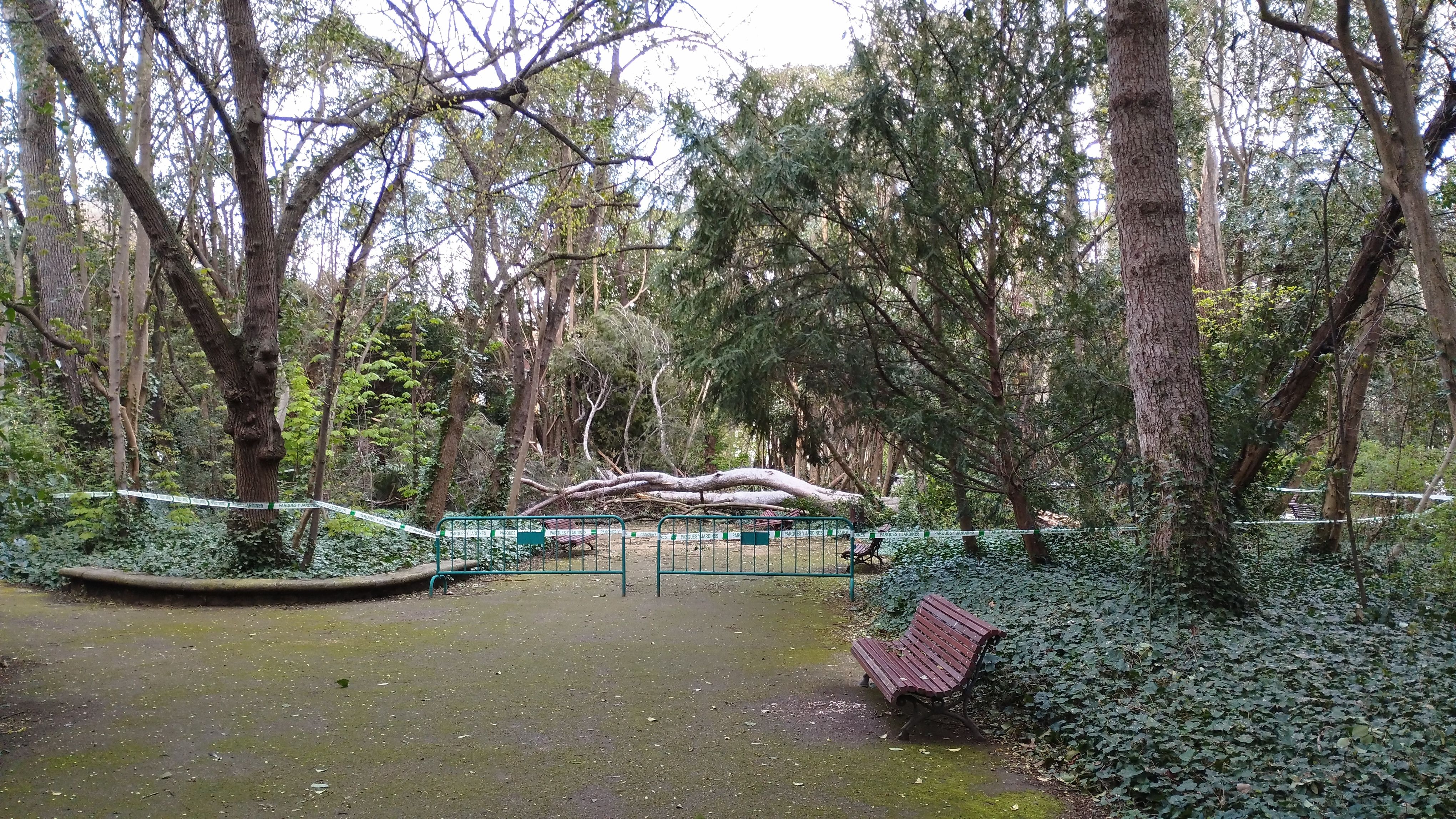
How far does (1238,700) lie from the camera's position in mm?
4660

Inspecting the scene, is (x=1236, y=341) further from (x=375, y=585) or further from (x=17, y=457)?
(x=17, y=457)

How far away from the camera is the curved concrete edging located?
382 inches

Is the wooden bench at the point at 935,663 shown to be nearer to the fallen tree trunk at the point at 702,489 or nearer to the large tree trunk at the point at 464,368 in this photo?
the large tree trunk at the point at 464,368

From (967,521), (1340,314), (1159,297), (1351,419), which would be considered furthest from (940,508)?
(1159,297)

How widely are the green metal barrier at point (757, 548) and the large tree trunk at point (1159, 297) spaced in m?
3.79

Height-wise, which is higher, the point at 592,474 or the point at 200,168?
the point at 200,168

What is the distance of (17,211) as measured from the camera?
14.3 meters

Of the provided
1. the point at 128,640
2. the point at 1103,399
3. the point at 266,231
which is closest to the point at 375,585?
the point at 128,640

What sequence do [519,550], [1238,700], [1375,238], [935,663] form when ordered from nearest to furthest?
[1238,700]
[935,663]
[1375,238]
[519,550]

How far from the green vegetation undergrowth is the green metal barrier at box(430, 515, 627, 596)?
475mm

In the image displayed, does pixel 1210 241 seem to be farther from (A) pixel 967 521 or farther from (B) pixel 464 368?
(B) pixel 464 368

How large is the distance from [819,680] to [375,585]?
6101 millimetres

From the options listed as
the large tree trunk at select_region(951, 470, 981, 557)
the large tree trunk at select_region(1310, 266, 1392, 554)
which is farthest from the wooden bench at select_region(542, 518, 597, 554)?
the large tree trunk at select_region(1310, 266, 1392, 554)

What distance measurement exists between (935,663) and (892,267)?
5657 mm
